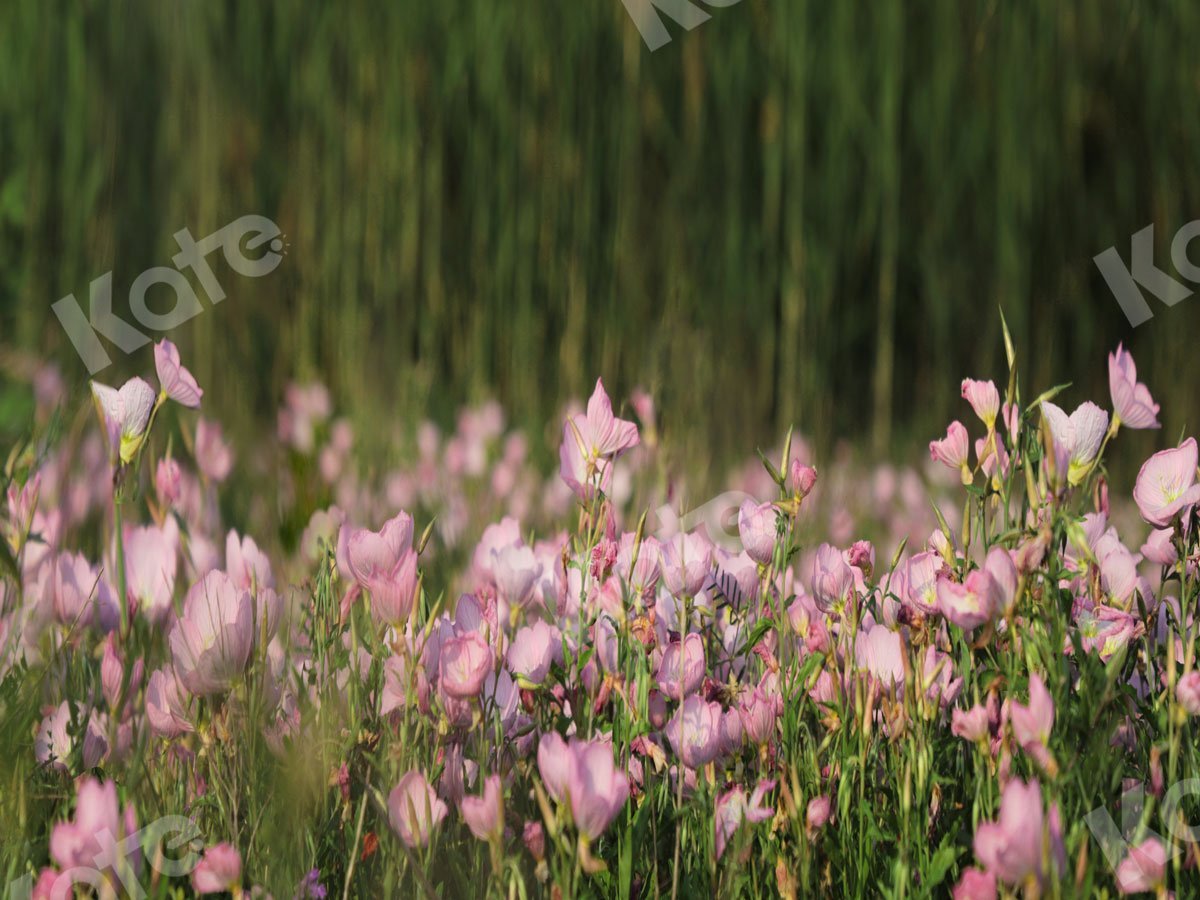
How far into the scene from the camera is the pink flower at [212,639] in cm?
132

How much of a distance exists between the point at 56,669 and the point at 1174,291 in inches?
194

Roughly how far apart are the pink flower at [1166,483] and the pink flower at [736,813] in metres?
0.48

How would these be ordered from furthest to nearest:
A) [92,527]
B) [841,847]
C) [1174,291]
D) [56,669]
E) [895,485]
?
[1174,291] < [895,485] < [92,527] < [56,669] < [841,847]

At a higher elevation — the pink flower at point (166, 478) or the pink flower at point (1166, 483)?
the pink flower at point (166, 478)

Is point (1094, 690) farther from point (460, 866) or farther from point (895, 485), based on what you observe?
point (895, 485)

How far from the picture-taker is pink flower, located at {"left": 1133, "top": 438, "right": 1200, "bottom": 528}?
4.73 ft

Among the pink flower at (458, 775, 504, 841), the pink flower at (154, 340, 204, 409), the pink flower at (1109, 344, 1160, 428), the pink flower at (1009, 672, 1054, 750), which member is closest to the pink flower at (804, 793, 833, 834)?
the pink flower at (1009, 672, 1054, 750)

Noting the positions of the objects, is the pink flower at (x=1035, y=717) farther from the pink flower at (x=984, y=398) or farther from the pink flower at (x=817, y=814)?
the pink flower at (x=984, y=398)

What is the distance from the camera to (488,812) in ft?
3.83

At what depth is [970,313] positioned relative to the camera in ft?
18.8

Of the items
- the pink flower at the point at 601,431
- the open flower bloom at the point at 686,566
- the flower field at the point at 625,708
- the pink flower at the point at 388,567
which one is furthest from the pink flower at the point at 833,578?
the pink flower at the point at 388,567

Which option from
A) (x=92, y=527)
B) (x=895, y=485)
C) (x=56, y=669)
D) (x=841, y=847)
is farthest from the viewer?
(x=895, y=485)

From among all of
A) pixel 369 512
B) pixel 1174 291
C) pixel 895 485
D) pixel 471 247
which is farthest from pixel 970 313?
pixel 369 512

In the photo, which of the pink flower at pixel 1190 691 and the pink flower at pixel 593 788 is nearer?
the pink flower at pixel 593 788
